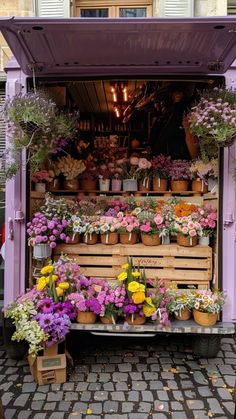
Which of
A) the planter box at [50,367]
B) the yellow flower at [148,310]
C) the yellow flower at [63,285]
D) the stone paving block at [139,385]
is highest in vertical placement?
the yellow flower at [63,285]

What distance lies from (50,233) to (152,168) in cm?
159

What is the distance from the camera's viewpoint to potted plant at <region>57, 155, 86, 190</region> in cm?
494

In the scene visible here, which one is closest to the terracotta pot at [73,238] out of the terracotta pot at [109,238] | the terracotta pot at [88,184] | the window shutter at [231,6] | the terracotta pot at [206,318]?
the terracotta pot at [109,238]

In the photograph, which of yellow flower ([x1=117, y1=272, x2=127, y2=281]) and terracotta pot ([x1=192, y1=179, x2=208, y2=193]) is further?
terracotta pot ([x1=192, y1=179, x2=208, y2=193])

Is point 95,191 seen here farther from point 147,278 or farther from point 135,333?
point 135,333

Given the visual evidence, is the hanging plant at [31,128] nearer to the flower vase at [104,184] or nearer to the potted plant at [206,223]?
the flower vase at [104,184]

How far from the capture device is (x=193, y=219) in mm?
4406

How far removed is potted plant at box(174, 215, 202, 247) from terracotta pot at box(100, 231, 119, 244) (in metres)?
0.67

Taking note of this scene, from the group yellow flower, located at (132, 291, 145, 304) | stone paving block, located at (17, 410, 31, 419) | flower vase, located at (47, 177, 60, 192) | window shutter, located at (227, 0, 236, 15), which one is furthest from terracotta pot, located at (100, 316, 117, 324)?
window shutter, located at (227, 0, 236, 15)

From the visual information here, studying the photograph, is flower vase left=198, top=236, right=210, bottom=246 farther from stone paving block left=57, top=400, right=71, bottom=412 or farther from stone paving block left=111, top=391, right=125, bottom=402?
stone paving block left=57, top=400, right=71, bottom=412

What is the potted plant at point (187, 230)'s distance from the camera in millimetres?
4285

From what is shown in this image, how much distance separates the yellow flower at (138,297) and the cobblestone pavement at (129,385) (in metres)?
0.76

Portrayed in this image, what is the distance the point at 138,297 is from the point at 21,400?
54.5 inches

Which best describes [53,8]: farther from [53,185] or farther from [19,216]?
[19,216]
